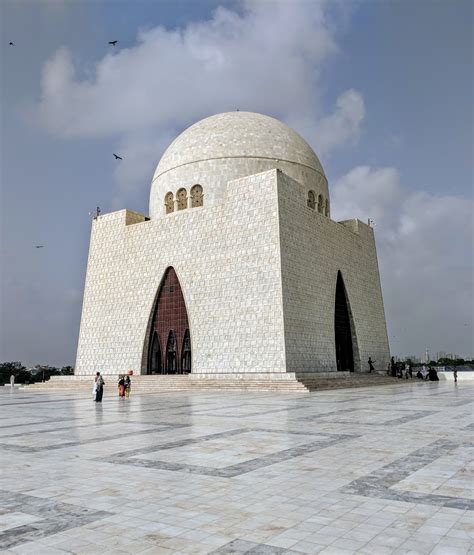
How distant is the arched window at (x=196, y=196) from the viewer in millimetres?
22312

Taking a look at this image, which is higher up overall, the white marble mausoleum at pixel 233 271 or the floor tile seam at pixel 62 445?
the white marble mausoleum at pixel 233 271

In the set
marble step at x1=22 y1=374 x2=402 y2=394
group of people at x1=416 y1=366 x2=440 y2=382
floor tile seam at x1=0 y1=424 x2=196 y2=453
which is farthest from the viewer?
group of people at x1=416 y1=366 x2=440 y2=382

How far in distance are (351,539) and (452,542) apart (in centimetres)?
56

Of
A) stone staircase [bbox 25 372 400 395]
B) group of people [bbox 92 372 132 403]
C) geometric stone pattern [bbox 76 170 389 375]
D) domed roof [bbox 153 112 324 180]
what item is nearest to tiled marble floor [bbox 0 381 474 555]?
group of people [bbox 92 372 132 403]

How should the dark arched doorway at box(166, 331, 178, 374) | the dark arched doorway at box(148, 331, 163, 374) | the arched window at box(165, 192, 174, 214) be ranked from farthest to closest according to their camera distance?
the arched window at box(165, 192, 174, 214) < the dark arched doorway at box(148, 331, 163, 374) < the dark arched doorway at box(166, 331, 178, 374)

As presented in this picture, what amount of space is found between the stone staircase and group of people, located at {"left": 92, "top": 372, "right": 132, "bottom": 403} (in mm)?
2407

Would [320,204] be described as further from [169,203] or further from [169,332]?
[169,332]

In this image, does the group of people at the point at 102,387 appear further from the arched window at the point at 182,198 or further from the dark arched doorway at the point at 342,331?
A: the dark arched doorway at the point at 342,331

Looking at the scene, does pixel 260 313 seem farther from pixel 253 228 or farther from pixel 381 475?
pixel 381 475

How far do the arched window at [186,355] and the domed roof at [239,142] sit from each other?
7.59 m

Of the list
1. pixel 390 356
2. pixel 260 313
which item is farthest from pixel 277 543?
pixel 390 356

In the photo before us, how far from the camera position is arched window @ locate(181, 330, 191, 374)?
2088cm

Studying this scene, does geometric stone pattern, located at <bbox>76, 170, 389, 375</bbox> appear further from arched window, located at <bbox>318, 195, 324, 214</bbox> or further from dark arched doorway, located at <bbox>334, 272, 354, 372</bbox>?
arched window, located at <bbox>318, 195, 324, 214</bbox>

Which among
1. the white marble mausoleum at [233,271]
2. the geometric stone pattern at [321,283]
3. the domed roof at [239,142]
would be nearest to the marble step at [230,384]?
the white marble mausoleum at [233,271]
